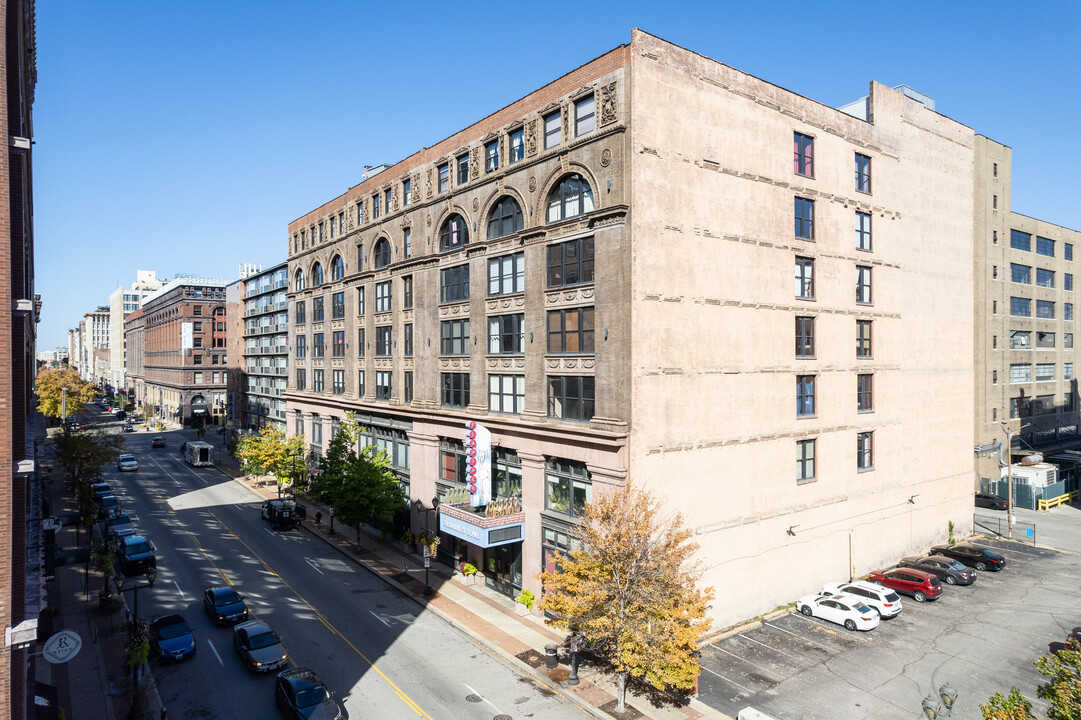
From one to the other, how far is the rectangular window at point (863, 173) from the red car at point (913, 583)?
847 inches

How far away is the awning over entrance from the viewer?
30.6 meters

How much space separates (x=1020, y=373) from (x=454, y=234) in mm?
57107

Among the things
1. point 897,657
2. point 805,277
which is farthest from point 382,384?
point 897,657

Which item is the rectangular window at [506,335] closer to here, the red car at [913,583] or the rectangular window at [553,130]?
the rectangular window at [553,130]

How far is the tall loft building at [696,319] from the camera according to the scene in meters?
28.1

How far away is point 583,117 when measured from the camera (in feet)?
97.8

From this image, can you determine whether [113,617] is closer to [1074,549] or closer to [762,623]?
[762,623]

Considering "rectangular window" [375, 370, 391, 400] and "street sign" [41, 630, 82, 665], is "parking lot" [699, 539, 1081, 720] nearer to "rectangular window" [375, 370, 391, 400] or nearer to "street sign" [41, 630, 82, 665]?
"street sign" [41, 630, 82, 665]

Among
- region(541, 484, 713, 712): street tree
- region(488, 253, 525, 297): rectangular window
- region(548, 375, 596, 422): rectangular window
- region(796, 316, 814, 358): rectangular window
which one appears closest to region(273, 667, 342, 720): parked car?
region(541, 484, 713, 712): street tree

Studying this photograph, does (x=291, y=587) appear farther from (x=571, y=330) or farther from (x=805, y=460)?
(x=805, y=460)

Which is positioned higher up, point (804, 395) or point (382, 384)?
point (382, 384)

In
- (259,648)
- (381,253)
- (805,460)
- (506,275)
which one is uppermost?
(381,253)

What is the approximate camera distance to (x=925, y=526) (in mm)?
41594

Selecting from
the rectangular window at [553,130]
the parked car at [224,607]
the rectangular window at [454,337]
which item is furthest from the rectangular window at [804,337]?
the parked car at [224,607]
